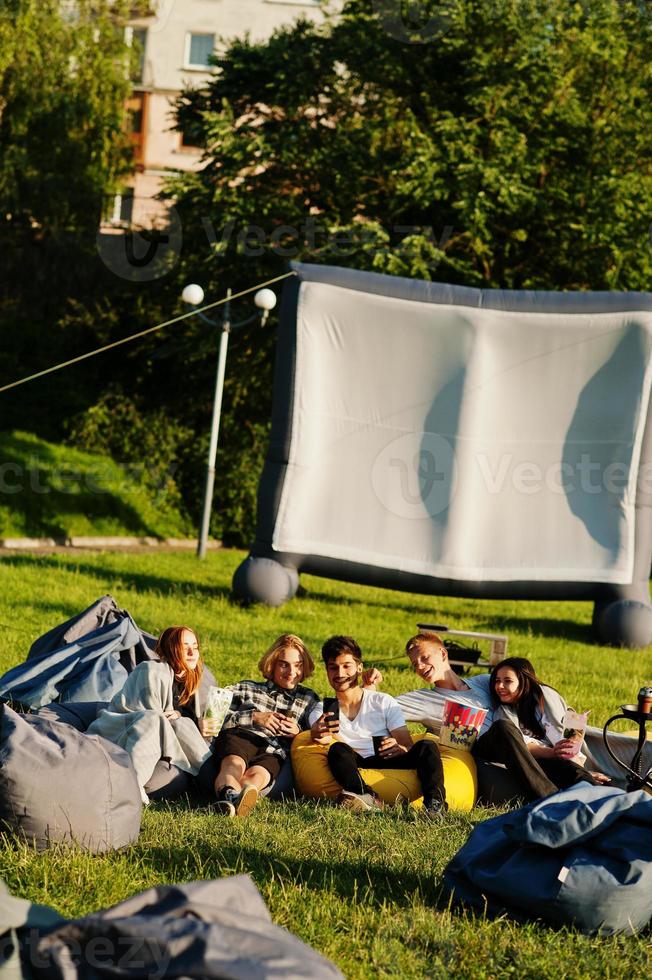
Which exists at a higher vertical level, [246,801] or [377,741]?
[377,741]

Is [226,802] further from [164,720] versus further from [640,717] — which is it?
[640,717]

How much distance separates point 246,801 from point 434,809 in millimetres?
987

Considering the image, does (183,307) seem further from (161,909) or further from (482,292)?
(161,909)

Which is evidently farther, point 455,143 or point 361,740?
point 455,143

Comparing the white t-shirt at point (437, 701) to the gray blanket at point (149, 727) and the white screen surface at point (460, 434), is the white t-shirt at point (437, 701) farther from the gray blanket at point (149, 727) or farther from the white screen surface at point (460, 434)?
the white screen surface at point (460, 434)

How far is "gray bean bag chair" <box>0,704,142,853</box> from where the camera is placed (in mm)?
5324

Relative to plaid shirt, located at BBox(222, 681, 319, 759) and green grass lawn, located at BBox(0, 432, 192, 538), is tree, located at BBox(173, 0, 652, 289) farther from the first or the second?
plaid shirt, located at BBox(222, 681, 319, 759)

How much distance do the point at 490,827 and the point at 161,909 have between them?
1766 millimetres

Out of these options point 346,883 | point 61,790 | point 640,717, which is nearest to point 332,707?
point 640,717

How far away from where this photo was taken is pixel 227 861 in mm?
5336

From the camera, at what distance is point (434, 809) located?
6574mm

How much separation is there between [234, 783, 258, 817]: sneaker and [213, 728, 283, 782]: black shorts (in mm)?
428

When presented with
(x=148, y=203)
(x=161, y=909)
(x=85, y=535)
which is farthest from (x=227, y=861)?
(x=148, y=203)

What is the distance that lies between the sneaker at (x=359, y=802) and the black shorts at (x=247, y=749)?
0.50m
